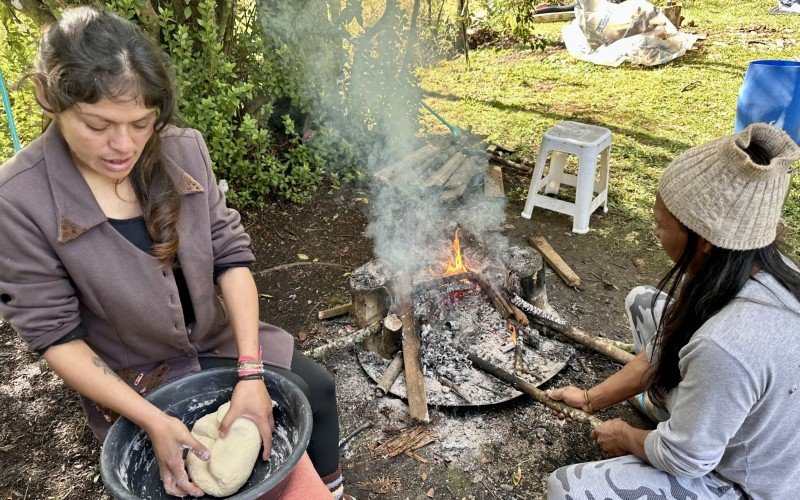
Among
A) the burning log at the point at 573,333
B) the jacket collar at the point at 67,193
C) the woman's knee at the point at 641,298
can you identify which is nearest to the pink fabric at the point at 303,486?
the jacket collar at the point at 67,193

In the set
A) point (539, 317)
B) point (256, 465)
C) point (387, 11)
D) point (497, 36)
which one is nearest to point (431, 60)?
point (387, 11)

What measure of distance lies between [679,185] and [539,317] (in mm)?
1922

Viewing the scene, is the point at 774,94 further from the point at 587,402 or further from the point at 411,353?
the point at 411,353

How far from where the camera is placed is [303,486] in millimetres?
1804

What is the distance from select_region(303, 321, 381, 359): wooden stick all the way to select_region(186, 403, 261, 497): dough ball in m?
1.40

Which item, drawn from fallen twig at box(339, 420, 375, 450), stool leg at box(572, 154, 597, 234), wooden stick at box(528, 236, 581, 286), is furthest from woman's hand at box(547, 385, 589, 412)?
stool leg at box(572, 154, 597, 234)

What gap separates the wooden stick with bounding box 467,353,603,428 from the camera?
9.27ft

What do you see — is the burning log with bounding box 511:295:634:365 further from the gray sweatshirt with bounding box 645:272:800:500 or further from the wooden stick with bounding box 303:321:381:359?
the gray sweatshirt with bounding box 645:272:800:500

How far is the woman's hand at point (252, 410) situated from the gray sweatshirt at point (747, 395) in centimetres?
145

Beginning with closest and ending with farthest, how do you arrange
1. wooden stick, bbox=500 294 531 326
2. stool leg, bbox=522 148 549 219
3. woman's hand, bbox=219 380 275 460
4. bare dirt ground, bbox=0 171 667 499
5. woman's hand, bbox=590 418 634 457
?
woman's hand, bbox=219 380 275 460, woman's hand, bbox=590 418 634 457, bare dirt ground, bbox=0 171 667 499, wooden stick, bbox=500 294 531 326, stool leg, bbox=522 148 549 219

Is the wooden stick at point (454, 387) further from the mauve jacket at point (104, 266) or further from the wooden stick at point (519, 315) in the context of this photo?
the mauve jacket at point (104, 266)

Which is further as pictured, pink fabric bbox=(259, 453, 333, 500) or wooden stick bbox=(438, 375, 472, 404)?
wooden stick bbox=(438, 375, 472, 404)

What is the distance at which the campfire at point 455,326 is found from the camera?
322 cm

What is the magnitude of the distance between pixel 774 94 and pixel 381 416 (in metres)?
4.15
